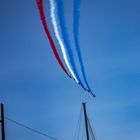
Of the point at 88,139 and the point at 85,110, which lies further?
the point at 85,110

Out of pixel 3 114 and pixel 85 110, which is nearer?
pixel 3 114

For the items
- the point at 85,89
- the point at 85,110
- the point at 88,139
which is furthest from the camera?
the point at 85,110

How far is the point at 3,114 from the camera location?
27.0 metres

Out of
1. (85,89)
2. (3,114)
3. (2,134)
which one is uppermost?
(85,89)

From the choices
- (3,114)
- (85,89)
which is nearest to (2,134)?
(3,114)

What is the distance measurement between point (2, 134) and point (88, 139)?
13542mm

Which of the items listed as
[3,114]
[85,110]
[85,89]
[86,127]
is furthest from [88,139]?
[3,114]

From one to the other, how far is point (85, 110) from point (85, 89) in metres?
11.1

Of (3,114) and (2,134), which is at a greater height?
(3,114)

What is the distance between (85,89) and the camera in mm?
29781

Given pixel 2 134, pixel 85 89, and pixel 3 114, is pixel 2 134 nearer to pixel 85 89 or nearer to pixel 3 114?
pixel 3 114

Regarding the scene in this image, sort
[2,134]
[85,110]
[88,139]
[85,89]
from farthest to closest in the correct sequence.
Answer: [85,110] < [88,139] < [85,89] < [2,134]

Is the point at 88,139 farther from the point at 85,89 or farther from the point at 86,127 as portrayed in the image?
the point at 85,89

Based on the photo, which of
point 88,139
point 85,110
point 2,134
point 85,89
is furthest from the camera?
point 85,110
